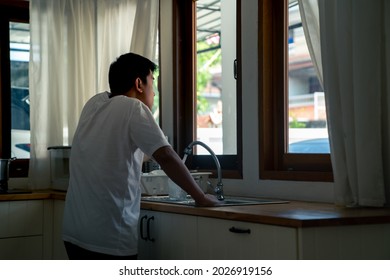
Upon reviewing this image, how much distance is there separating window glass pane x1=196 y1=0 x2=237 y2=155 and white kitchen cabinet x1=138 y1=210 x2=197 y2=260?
2.76ft

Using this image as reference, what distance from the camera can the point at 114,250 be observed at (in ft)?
7.41

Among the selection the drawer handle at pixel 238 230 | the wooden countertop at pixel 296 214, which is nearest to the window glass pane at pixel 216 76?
the wooden countertop at pixel 296 214

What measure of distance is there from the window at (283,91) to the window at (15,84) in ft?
6.04

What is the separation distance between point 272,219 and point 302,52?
122 cm

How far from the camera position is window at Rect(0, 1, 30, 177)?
4062mm

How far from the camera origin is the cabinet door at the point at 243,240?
1952 mm

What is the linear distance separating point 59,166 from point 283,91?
1.56 metres

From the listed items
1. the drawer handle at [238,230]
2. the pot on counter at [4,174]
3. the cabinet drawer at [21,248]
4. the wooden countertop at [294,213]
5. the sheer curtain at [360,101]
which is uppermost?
the sheer curtain at [360,101]

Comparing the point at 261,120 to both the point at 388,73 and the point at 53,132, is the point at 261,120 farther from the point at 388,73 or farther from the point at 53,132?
the point at 53,132

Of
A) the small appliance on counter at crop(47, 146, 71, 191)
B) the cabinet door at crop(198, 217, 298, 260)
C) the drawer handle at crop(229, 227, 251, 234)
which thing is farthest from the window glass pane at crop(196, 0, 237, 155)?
the drawer handle at crop(229, 227, 251, 234)

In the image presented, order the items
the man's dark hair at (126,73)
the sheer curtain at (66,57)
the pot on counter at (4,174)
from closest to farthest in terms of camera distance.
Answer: the man's dark hair at (126,73), the pot on counter at (4,174), the sheer curtain at (66,57)

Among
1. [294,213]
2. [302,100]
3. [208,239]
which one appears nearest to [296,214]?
[294,213]

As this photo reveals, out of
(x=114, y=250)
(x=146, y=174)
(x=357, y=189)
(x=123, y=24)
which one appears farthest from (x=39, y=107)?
(x=357, y=189)

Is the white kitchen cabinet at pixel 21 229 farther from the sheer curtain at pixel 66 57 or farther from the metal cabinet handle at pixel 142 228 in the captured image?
the metal cabinet handle at pixel 142 228
